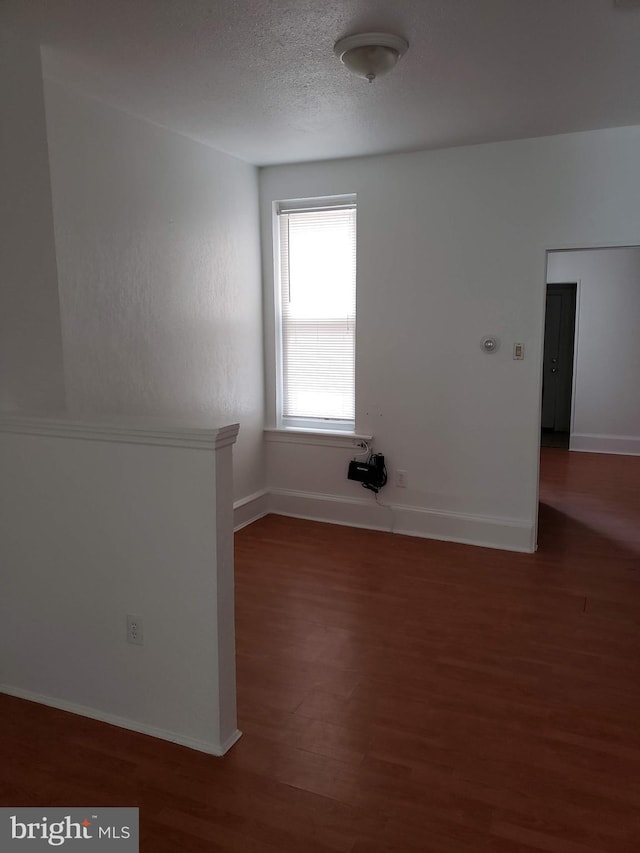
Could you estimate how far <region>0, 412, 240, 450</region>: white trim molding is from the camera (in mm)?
2221

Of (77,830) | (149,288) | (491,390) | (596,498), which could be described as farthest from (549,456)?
(77,830)

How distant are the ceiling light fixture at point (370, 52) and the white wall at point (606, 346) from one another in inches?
216

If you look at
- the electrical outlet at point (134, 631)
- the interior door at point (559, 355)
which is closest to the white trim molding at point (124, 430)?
the electrical outlet at point (134, 631)

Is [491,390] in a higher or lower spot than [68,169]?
lower

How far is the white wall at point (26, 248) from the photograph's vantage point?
8.98 ft

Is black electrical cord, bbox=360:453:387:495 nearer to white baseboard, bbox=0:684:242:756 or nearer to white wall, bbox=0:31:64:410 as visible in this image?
white wall, bbox=0:31:64:410

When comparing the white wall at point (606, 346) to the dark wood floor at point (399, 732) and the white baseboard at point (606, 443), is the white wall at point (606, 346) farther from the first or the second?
the dark wood floor at point (399, 732)

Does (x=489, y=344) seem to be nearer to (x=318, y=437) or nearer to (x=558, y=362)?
(x=318, y=437)

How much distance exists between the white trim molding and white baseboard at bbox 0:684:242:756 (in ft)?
3.66

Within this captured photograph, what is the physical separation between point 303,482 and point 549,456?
12.1 feet

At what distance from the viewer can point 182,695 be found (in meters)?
2.41

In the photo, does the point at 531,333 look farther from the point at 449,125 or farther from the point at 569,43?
the point at 569,43

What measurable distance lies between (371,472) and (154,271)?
2142 mm

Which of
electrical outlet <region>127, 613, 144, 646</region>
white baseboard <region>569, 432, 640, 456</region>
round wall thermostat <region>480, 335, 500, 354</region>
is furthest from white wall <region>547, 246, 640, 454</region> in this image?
electrical outlet <region>127, 613, 144, 646</region>
